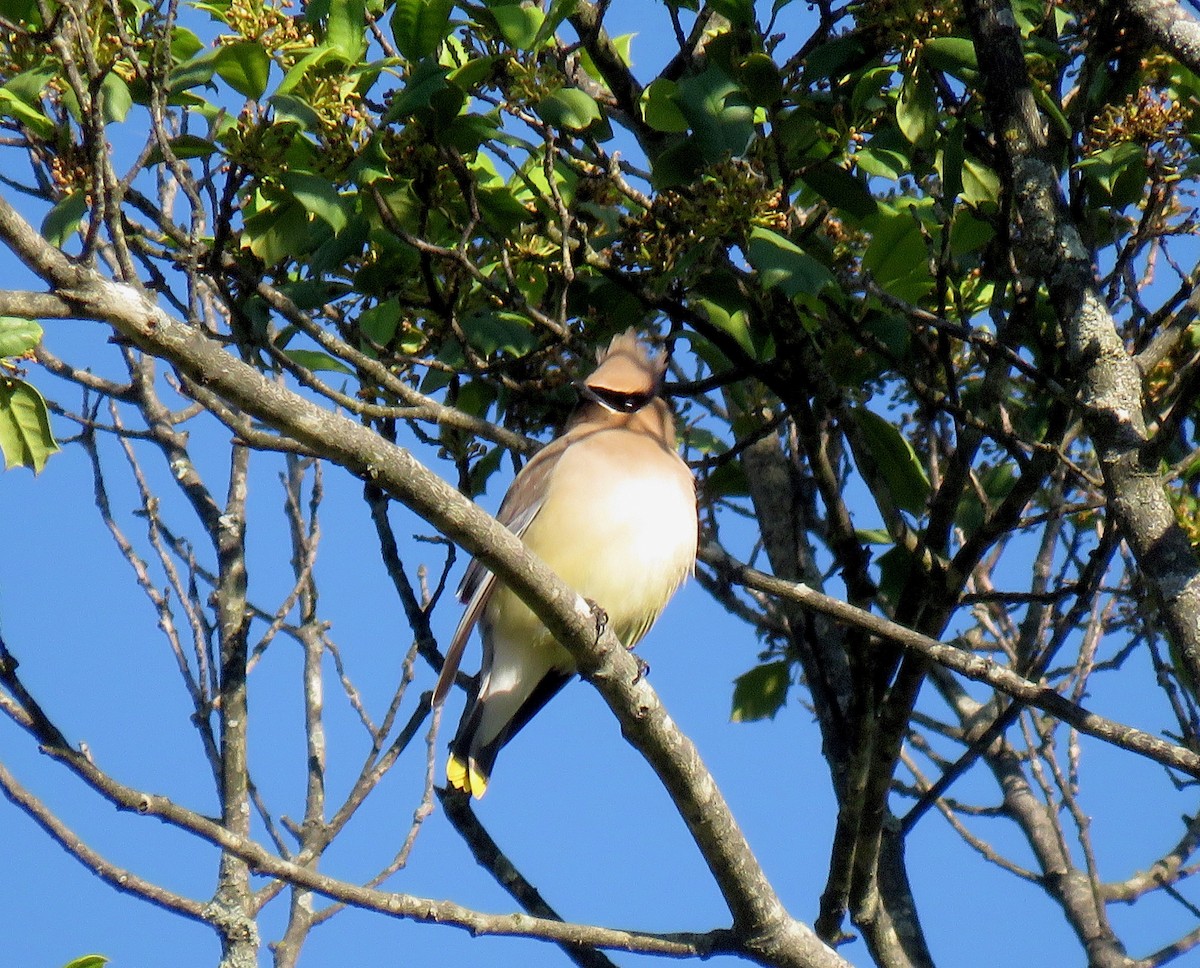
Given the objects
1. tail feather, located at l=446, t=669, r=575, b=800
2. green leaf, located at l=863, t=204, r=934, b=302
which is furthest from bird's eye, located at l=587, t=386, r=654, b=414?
green leaf, located at l=863, t=204, r=934, b=302

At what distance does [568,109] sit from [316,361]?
0.98 meters

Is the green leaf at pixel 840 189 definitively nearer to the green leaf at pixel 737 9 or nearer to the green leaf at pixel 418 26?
the green leaf at pixel 737 9

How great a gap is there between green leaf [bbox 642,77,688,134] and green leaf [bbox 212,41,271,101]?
94 centimetres

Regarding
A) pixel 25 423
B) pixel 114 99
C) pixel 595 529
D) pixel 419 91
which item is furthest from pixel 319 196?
pixel 595 529

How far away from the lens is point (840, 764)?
4598 mm

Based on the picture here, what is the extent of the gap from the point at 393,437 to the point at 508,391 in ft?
1.23

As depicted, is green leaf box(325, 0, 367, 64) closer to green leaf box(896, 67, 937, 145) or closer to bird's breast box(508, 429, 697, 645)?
green leaf box(896, 67, 937, 145)

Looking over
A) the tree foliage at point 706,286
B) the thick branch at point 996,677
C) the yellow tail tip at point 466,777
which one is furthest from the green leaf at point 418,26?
the yellow tail tip at point 466,777

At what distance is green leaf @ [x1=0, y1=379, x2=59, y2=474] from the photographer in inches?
131

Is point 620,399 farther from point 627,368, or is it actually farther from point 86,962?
point 86,962

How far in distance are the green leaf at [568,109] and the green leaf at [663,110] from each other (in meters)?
0.19

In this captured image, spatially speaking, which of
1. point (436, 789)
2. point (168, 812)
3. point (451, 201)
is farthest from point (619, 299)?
A: point (168, 812)

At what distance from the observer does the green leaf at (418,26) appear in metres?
3.65

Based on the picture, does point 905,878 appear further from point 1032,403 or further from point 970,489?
point 1032,403
